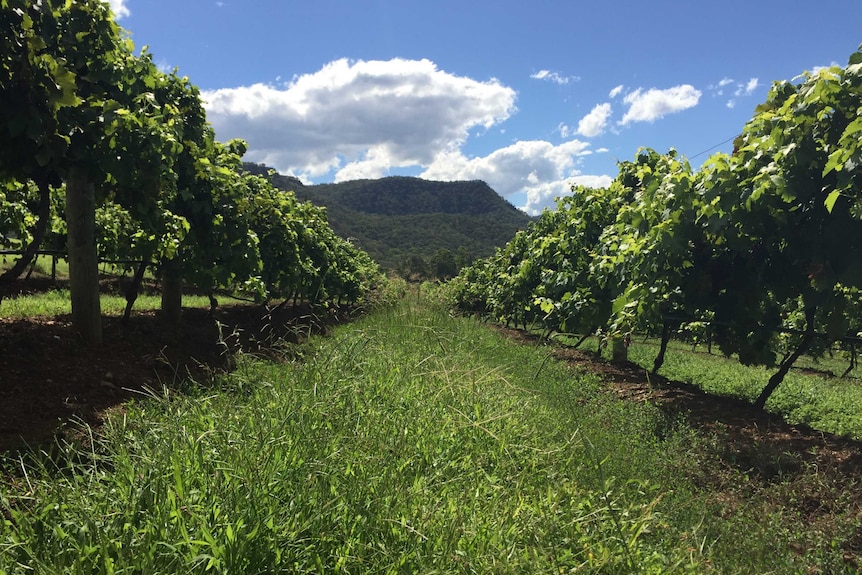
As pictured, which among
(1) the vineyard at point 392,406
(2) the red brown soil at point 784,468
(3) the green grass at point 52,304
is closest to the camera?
(1) the vineyard at point 392,406

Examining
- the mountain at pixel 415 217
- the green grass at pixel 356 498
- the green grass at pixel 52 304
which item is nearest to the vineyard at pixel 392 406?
the green grass at pixel 356 498

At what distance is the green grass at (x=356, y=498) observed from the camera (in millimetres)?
1904

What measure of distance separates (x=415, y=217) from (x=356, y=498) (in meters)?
106

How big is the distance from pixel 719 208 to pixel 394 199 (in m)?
124

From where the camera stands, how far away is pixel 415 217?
107250 millimetres

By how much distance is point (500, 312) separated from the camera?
15.8m

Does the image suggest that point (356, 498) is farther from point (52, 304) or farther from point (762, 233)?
point (52, 304)

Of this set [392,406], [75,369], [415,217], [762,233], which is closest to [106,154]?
[75,369]

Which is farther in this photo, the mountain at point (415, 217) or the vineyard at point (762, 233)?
the mountain at point (415, 217)

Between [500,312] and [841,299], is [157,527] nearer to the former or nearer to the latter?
[841,299]

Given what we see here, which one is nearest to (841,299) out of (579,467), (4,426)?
(579,467)

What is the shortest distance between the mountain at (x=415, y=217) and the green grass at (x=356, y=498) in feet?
160

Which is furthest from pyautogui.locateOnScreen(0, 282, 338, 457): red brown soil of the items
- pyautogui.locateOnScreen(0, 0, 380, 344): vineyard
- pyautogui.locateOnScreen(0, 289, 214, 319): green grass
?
pyautogui.locateOnScreen(0, 289, 214, 319): green grass

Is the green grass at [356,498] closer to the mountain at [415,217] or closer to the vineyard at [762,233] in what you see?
the vineyard at [762,233]
